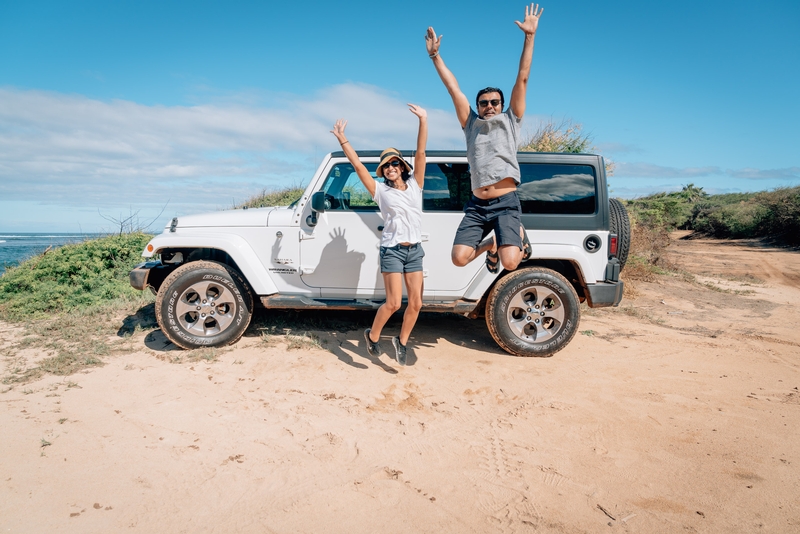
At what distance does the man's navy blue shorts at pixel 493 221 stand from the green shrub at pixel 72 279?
5196mm

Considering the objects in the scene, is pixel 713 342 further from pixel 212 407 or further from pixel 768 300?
pixel 212 407

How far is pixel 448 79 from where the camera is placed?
159 inches

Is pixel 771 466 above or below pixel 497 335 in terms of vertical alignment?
below

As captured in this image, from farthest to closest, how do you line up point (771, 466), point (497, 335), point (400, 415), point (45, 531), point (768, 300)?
point (768, 300) → point (497, 335) → point (400, 415) → point (771, 466) → point (45, 531)

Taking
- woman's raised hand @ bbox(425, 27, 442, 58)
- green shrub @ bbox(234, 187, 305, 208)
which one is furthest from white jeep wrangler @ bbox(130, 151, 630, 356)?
green shrub @ bbox(234, 187, 305, 208)

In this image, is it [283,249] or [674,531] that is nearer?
[674,531]

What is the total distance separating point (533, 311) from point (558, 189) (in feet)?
3.98

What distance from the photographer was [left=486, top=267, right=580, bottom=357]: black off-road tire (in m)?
4.64

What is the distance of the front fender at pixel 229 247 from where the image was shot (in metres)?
4.62

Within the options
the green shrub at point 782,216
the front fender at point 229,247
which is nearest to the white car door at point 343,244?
the front fender at point 229,247

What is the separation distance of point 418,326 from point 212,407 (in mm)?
2854

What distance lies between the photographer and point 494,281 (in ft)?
15.6

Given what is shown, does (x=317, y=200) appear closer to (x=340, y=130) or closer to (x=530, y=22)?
(x=340, y=130)

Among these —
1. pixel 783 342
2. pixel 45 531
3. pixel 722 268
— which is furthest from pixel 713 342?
pixel 722 268
